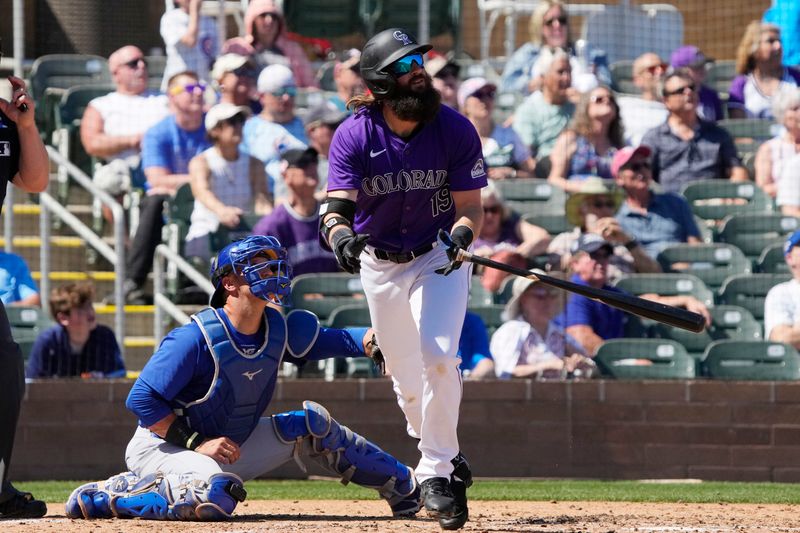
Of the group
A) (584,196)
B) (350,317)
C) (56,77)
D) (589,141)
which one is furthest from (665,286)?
(56,77)

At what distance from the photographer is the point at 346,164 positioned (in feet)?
17.7

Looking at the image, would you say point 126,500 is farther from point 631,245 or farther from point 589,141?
point 589,141

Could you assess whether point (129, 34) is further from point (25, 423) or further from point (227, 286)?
point (227, 286)

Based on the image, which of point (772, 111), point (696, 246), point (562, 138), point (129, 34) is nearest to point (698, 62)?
point (772, 111)

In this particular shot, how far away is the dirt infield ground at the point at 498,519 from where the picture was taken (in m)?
5.34

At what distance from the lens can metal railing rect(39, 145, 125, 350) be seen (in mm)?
8578

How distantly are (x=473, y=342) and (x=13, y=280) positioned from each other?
2.79m

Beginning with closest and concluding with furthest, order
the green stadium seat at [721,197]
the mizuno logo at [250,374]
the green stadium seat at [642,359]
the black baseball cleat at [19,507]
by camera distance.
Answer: the mizuno logo at [250,374] → the black baseball cleat at [19,507] → the green stadium seat at [642,359] → the green stadium seat at [721,197]

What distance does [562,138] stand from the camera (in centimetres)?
985

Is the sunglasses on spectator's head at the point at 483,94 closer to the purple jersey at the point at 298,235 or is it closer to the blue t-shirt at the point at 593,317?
the purple jersey at the point at 298,235

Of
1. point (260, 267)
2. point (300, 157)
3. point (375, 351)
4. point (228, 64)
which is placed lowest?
point (375, 351)

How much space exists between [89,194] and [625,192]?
12.5 ft

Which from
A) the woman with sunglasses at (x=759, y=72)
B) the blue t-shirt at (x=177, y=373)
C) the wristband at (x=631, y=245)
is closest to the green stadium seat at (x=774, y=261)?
the wristband at (x=631, y=245)

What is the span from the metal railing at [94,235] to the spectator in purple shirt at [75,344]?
14 cm
